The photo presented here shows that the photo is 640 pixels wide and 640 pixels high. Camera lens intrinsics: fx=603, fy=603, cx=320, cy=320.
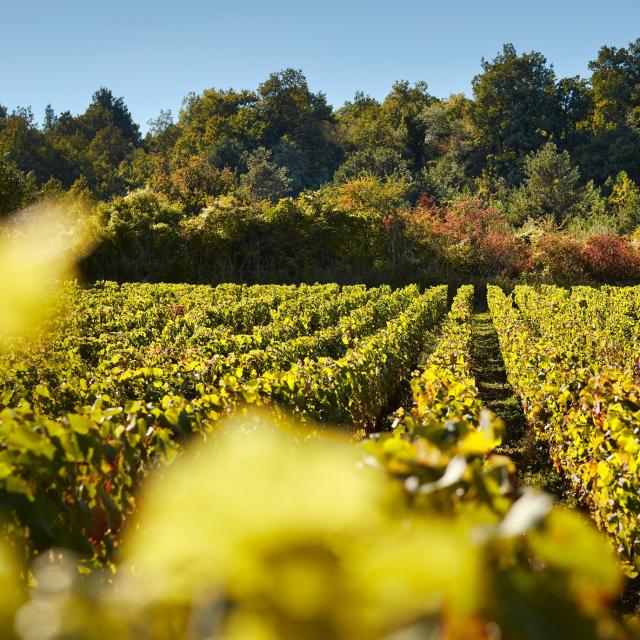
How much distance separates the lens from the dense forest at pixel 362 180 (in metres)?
38.2

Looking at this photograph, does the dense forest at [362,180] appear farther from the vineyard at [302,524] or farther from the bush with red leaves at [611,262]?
the vineyard at [302,524]

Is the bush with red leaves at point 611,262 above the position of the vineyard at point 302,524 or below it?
below

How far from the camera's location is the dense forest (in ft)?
125

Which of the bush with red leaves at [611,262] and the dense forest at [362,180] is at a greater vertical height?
the dense forest at [362,180]

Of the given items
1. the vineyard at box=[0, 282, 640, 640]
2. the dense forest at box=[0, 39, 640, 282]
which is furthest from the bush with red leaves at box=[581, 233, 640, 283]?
the vineyard at box=[0, 282, 640, 640]

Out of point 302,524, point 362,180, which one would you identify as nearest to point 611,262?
point 362,180

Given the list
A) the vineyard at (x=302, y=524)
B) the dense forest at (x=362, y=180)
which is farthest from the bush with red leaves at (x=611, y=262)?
the vineyard at (x=302, y=524)

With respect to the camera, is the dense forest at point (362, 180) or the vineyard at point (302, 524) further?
the dense forest at point (362, 180)

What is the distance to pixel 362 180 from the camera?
48.2 metres

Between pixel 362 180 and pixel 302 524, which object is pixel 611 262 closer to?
pixel 362 180

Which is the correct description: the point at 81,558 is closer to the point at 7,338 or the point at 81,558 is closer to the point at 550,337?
the point at 7,338

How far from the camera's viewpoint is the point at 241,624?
2.62 ft

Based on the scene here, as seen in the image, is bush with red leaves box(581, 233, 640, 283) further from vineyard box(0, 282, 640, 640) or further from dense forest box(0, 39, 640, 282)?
vineyard box(0, 282, 640, 640)

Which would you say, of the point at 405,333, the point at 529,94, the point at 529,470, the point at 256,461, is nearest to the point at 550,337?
the point at 405,333
